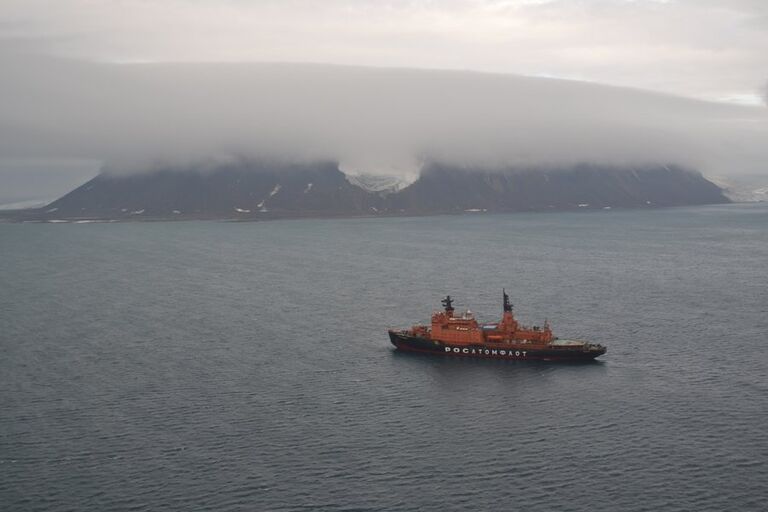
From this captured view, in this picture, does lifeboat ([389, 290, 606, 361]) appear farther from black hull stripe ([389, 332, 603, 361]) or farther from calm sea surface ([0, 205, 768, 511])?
calm sea surface ([0, 205, 768, 511])

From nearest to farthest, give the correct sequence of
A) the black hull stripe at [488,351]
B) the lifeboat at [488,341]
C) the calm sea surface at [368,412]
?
the calm sea surface at [368,412] < the black hull stripe at [488,351] < the lifeboat at [488,341]

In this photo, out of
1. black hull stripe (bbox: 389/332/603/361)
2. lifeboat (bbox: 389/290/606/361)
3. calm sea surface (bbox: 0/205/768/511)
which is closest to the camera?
calm sea surface (bbox: 0/205/768/511)

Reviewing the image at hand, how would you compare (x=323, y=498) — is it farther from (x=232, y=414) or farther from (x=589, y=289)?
(x=589, y=289)

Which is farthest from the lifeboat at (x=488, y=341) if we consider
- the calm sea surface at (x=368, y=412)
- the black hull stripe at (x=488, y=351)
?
the calm sea surface at (x=368, y=412)

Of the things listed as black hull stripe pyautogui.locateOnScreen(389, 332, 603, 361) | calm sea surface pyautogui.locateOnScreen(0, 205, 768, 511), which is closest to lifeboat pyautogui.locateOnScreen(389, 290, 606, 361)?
black hull stripe pyautogui.locateOnScreen(389, 332, 603, 361)

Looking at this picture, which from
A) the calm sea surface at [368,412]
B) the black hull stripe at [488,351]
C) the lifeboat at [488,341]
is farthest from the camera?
the lifeboat at [488,341]

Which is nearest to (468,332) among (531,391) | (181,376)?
(531,391)

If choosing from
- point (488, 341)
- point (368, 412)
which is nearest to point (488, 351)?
point (488, 341)

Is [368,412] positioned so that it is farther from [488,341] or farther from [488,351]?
[488,341]

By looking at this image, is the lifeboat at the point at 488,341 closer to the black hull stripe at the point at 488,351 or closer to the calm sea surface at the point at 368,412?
the black hull stripe at the point at 488,351

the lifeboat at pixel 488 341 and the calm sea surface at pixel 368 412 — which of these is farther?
the lifeboat at pixel 488 341
